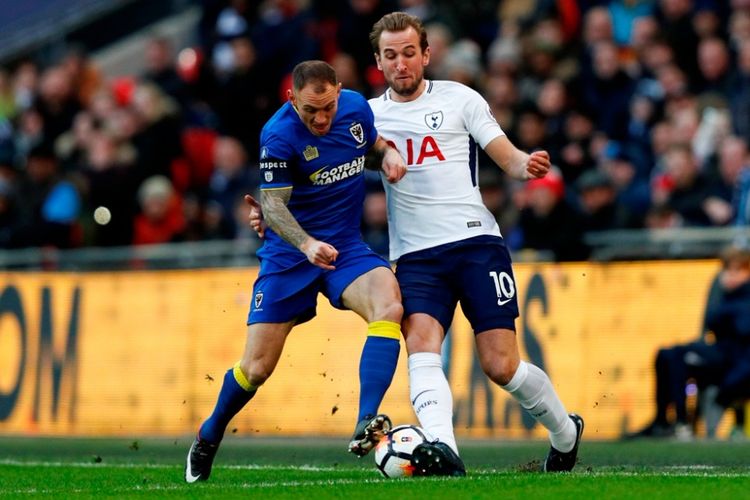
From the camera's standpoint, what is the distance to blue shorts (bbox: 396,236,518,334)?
962 centimetres

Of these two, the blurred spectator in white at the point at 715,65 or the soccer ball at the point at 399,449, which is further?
the blurred spectator in white at the point at 715,65

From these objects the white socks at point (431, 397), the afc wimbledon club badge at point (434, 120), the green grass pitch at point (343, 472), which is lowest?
the green grass pitch at point (343, 472)

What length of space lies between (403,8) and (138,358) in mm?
5615

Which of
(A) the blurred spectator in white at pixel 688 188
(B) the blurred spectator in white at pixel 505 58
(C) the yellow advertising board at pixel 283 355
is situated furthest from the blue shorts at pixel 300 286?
(B) the blurred spectator in white at pixel 505 58

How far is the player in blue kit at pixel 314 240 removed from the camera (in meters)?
9.36

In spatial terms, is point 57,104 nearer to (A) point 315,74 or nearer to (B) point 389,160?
Result: (B) point 389,160

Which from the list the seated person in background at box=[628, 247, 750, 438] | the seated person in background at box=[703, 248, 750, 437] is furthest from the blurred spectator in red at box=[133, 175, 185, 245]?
the seated person in background at box=[703, 248, 750, 437]

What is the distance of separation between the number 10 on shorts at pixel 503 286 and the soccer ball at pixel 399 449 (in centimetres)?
97

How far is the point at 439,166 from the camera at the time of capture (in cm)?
980

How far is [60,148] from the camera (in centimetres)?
2133

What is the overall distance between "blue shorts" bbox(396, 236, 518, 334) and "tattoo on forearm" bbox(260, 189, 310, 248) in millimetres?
688

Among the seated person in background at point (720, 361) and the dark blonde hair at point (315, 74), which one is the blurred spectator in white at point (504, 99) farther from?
the dark blonde hair at point (315, 74)

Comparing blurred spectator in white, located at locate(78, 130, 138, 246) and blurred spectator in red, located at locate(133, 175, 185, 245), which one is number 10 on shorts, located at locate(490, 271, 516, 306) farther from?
blurred spectator in white, located at locate(78, 130, 138, 246)

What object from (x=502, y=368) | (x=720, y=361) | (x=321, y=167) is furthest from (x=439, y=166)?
(x=720, y=361)
